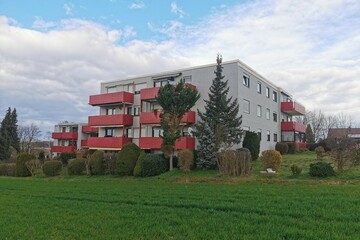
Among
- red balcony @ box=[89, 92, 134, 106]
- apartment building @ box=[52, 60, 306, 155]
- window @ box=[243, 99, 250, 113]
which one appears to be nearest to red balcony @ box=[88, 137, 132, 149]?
apartment building @ box=[52, 60, 306, 155]

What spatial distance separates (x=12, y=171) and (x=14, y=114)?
1427 inches

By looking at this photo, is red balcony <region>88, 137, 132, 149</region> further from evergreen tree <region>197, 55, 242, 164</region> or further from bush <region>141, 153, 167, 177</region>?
evergreen tree <region>197, 55, 242, 164</region>

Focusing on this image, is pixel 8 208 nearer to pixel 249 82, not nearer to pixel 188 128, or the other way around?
pixel 188 128

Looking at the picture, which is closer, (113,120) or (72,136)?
(113,120)

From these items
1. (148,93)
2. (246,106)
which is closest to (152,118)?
(148,93)

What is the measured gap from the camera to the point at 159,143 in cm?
3516

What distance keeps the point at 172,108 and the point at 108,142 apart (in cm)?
1564

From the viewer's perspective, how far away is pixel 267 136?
41938 mm

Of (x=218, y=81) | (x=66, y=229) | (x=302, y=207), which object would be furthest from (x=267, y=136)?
(x=66, y=229)

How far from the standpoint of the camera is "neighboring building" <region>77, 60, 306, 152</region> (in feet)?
114

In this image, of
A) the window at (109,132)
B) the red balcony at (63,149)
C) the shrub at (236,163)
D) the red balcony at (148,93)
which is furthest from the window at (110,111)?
the shrub at (236,163)

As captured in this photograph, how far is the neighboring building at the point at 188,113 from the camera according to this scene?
1372 inches

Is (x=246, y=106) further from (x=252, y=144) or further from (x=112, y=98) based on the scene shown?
(x=112, y=98)

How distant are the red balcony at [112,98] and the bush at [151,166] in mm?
14419
